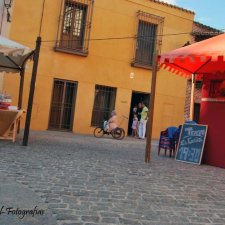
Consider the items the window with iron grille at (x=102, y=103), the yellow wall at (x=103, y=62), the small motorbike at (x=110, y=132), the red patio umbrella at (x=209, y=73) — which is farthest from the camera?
the window with iron grille at (x=102, y=103)

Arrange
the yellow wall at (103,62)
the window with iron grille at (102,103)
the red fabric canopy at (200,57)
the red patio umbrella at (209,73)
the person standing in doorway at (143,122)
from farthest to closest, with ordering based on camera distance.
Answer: the window with iron grille at (102,103) → the person standing in doorway at (143,122) → the yellow wall at (103,62) → the red patio umbrella at (209,73) → the red fabric canopy at (200,57)

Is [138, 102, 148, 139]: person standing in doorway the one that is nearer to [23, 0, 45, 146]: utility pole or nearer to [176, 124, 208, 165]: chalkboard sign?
[176, 124, 208, 165]: chalkboard sign

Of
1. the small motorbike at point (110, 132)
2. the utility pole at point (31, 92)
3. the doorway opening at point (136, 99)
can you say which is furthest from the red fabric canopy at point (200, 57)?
the doorway opening at point (136, 99)

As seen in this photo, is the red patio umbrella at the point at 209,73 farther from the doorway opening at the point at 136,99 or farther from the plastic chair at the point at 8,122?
the doorway opening at the point at 136,99

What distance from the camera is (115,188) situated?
5926 millimetres

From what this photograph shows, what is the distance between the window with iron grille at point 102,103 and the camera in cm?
1914

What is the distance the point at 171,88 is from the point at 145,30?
3.24 m

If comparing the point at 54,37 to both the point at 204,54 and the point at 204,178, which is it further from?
the point at 204,178

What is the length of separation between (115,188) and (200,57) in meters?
4.15

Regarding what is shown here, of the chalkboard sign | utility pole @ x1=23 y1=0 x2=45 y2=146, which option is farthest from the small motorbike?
utility pole @ x1=23 y1=0 x2=45 y2=146

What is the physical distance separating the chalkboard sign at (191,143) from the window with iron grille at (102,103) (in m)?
8.73

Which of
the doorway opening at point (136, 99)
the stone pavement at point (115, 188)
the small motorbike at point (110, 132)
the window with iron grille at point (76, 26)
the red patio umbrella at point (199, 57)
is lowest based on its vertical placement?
the stone pavement at point (115, 188)

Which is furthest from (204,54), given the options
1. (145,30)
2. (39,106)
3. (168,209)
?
(145,30)

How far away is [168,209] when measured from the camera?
5.00 metres
